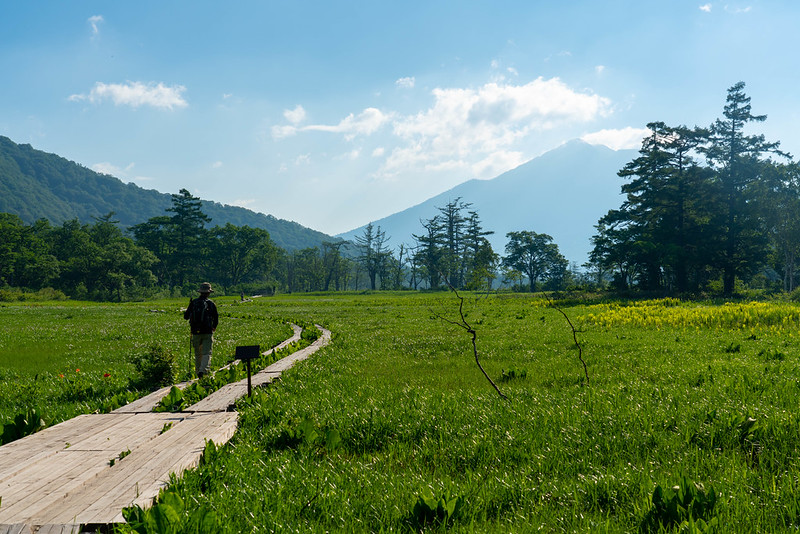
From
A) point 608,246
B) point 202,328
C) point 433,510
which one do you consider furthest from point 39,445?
point 608,246

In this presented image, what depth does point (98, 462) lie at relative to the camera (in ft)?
14.3

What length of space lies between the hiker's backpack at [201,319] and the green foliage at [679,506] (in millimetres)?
10087

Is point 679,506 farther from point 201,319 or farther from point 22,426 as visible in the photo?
point 201,319

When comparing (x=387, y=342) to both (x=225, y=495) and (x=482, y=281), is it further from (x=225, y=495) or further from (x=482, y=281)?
(x=225, y=495)

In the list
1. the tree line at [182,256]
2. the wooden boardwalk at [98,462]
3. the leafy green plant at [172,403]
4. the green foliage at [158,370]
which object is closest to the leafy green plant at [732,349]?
the wooden boardwalk at [98,462]

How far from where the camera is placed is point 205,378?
8891mm

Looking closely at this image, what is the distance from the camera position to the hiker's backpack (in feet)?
34.9

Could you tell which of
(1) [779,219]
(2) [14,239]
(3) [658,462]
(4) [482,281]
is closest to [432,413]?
(3) [658,462]

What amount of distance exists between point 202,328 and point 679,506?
33.9 ft

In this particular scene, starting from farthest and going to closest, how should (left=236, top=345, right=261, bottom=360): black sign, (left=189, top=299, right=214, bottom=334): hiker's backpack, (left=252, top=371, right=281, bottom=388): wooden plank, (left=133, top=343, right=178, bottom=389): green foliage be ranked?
(left=189, top=299, right=214, bottom=334): hiker's backpack, (left=133, top=343, right=178, bottom=389): green foliage, (left=252, top=371, right=281, bottom=388): wooden plank, (left=236, top=345, right=261, bottom=360): black sign

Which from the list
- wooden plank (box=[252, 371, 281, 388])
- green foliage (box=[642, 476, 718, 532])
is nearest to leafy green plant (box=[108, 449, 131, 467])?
wooden plank (box=[252, 371, 281, 388])

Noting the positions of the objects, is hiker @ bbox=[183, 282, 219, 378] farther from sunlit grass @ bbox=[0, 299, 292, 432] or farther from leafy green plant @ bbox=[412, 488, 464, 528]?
leafy green plant @ bbox=[412, 488, 464, 528]

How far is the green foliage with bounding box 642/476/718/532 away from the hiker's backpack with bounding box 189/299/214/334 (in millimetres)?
10087

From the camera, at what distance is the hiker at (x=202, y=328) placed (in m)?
10.7
